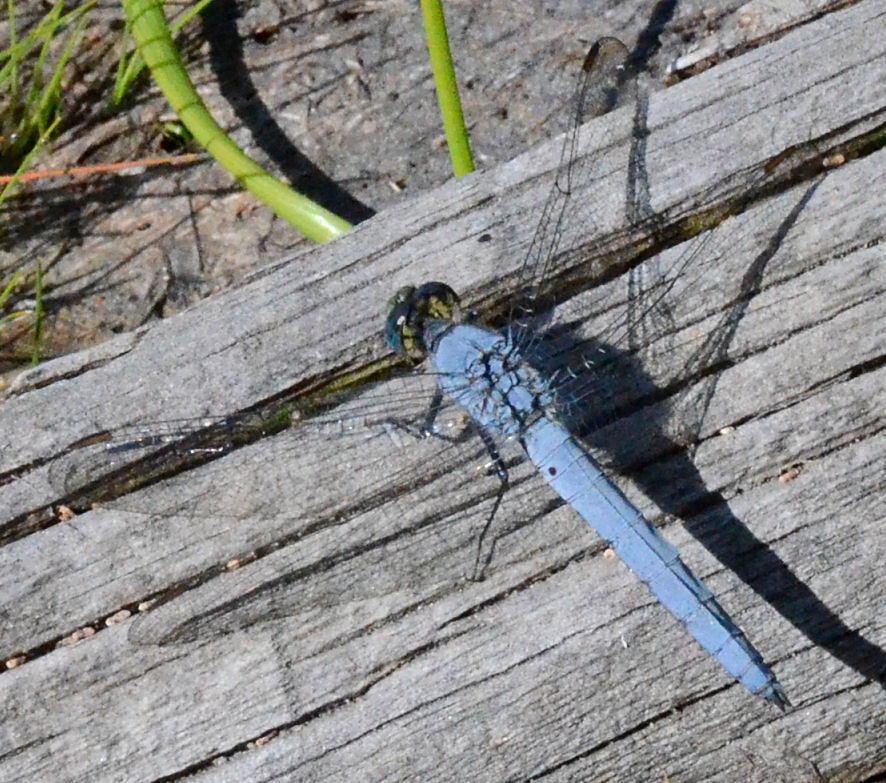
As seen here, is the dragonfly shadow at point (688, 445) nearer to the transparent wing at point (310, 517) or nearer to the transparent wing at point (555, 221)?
the transparent wing at point (555, 221)

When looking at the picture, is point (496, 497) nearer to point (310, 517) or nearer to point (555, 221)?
point (310, 517)

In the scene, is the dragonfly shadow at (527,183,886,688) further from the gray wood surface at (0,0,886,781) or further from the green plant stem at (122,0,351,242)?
the green plant stem at (122,0,351,242)

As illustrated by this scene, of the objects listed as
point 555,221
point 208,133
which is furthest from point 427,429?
point 208,133

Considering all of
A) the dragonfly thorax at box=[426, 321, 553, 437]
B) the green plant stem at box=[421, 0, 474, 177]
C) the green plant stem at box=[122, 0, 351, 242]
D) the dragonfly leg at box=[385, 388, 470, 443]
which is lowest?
the dragonfly leg at box=[385, 388, 470, 443]

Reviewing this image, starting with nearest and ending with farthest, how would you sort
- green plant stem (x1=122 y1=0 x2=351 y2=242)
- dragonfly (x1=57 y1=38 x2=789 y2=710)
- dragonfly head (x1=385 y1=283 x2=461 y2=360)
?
dragonfly (x1=57 y1=38 x2=789 y2=710) → dragonfly head (x1=385 y1=283 x2=461 y2=360) → green plant stem (x1=122 y1=0 x2=351 y2=242)

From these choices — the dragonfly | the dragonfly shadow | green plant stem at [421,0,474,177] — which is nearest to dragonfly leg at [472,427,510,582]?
the dragonfly

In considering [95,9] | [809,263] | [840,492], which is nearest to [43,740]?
[840,492]
